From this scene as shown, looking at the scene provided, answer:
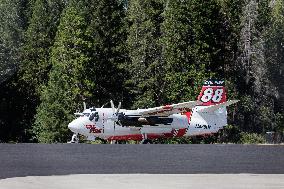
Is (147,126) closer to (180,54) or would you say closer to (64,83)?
(64,83)

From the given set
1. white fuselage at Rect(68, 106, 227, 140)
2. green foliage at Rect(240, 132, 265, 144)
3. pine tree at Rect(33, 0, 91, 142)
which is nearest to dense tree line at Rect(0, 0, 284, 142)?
pine tree at Rect(33, 0, 91, 142)

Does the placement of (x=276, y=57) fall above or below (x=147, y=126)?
above

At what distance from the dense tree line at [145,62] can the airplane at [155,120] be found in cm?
810

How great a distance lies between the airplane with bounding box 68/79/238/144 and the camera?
54.9m

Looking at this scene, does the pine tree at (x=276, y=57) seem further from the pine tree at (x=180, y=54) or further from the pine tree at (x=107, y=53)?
the pine tree at (x=107, y=53)

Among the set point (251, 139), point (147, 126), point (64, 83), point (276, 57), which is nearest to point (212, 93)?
point (147, 126)

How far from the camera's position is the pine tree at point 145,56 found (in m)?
73.6

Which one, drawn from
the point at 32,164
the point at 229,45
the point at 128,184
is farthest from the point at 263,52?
the point at 128,184

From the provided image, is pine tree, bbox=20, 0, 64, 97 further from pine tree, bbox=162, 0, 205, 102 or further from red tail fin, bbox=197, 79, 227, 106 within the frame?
red tail fin, bbox=197, 79, 227, 106

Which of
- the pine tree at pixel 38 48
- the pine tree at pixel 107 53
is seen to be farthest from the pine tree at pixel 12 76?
the pine tree at pixel 107 53

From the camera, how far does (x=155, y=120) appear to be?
57062mm

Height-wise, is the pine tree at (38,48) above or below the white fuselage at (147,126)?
above

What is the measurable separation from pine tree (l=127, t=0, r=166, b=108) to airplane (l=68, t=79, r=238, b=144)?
13617mm

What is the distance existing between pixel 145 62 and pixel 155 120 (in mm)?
18362
